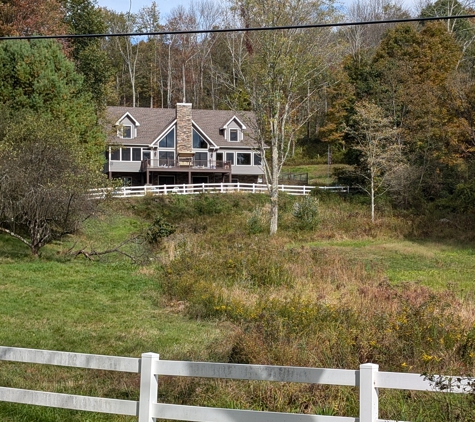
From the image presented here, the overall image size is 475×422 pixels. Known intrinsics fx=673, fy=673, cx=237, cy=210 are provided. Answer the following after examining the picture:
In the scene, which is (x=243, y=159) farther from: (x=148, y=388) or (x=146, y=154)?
(x=148, y=388)

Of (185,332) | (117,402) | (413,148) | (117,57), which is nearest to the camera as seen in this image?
(117,402)

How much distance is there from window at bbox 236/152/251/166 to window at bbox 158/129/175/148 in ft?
18.0

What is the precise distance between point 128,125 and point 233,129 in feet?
28.4

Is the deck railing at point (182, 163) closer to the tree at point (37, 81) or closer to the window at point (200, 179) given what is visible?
the window at point (200, 179)

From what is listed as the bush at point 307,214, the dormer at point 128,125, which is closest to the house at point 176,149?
the dormer at point 128,125

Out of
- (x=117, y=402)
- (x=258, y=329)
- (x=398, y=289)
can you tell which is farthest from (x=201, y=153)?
(x=117, y=402)

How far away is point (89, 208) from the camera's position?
2362cm

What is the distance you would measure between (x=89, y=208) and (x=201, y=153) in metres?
31.2

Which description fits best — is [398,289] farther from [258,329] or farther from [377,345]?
[377,345]

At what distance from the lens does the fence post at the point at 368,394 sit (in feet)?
18.1

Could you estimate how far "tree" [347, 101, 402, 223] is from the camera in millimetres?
41062

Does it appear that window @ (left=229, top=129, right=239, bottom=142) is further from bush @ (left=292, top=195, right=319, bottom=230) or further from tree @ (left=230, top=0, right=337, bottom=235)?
bush @ (left=292, top=195, right=319, bottom=230)

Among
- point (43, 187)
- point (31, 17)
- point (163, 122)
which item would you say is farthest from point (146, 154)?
point (43, 187)

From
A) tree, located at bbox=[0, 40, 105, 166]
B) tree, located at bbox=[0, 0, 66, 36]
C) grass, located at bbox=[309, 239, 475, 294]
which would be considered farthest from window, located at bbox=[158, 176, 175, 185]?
grass, located at bbox=[309, 239, 475, 294]
